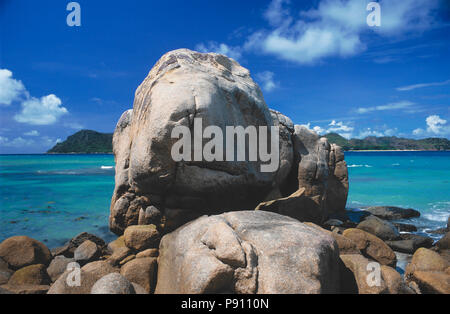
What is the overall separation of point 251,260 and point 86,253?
4696 mm

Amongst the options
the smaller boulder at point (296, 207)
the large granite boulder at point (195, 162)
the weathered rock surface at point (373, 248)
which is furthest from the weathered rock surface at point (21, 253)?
the weathered rock surface at point (373, 248)

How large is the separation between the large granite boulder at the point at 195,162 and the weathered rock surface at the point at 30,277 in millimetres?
2210

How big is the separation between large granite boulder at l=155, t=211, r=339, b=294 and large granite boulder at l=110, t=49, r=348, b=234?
58.2 inches

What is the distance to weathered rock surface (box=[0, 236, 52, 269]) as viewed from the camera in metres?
6.15

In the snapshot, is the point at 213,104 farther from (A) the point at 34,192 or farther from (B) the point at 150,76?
(A) the point at 34,192

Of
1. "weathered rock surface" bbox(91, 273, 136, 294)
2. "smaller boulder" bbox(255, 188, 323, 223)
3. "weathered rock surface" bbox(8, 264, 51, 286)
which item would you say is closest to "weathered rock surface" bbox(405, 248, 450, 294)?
"smaller boulder" bbox(255, 188, 323, 223)

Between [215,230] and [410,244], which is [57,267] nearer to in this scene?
[215,230]

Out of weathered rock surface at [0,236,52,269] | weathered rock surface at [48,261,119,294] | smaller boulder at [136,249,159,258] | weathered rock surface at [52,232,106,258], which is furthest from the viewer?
weathered rock surface at [52,232,106,258]

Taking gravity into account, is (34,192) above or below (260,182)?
below

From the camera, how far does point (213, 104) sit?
636 cm

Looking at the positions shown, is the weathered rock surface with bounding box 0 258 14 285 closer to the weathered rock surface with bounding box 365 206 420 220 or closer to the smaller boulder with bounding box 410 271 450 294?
the smaller boulder with bounding box 410 271 450 294

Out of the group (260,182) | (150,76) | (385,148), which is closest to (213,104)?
(260,182)

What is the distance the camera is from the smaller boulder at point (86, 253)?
260 inches
